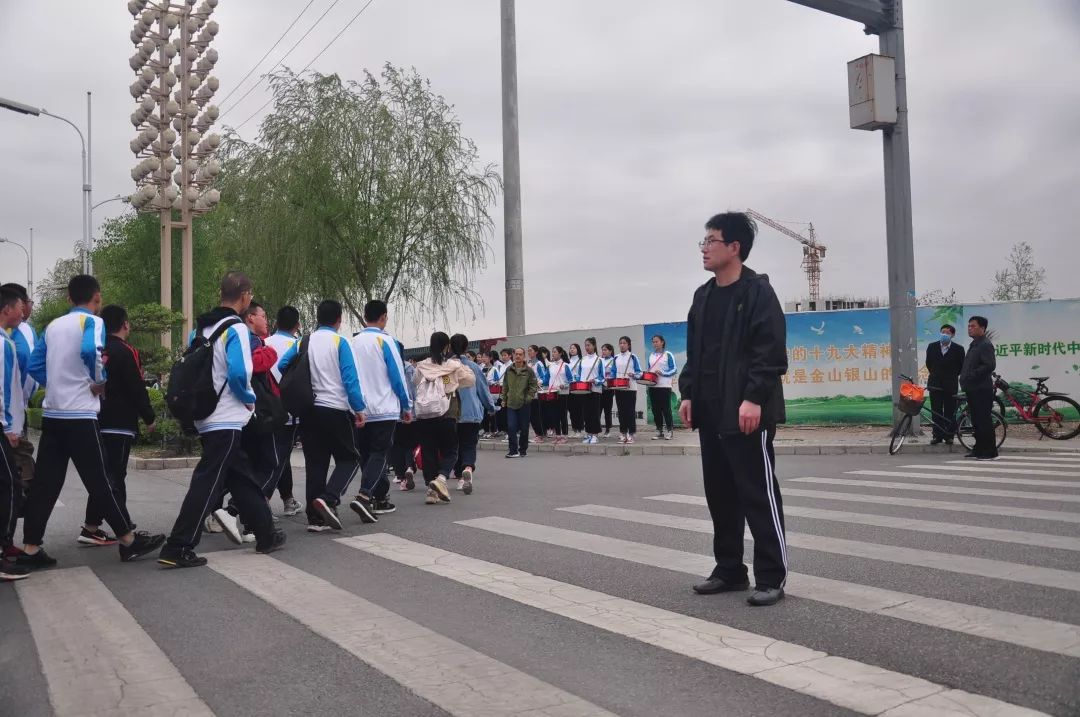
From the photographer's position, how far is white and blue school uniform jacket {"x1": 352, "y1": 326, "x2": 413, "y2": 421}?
887 cm

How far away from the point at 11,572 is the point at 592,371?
44.6ft

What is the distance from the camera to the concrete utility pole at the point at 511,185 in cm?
2286

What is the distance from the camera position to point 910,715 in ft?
11.2

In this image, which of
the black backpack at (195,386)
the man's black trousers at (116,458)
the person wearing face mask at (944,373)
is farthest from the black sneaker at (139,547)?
the person wearing face mask at (944,373)

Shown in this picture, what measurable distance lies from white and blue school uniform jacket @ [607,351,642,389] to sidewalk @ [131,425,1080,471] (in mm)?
1239

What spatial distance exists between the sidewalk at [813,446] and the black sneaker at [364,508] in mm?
6318

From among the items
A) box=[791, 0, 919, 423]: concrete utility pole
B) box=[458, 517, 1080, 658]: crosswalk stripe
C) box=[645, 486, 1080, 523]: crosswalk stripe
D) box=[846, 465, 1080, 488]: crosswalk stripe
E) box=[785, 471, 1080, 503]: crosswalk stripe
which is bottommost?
box=[458, 517, 1080, 658]: crosswalk stripe

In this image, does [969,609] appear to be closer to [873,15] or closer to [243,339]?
[243,339]

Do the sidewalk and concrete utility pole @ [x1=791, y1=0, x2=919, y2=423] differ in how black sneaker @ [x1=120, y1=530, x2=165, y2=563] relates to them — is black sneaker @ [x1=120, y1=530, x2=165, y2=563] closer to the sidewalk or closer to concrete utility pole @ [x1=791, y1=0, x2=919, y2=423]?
the sidewalk

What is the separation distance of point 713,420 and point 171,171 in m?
21.3

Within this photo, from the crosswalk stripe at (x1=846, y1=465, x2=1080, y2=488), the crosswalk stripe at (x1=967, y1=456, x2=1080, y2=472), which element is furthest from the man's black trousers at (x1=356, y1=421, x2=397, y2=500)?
the crosswalk stripe at (x1=967, y1=456, x2=1080, y2=472)

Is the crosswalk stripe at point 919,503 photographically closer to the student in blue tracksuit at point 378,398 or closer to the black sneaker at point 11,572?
the student in blue tracksuit at point 378,398

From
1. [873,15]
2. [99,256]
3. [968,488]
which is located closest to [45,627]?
[968,488]

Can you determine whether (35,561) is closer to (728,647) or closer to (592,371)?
(728,647)
